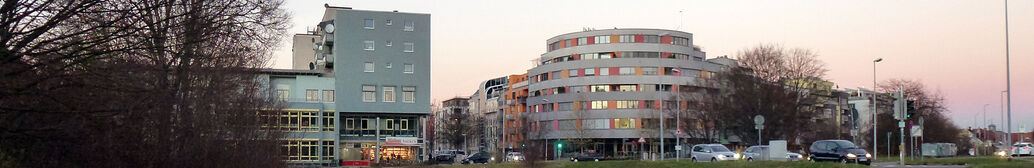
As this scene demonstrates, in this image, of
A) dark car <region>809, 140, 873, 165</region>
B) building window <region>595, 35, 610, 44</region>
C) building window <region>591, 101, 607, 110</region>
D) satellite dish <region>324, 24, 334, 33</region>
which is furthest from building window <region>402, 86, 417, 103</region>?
building window <region>595, 35, 610, 44</region>

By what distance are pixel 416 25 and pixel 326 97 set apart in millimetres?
8564

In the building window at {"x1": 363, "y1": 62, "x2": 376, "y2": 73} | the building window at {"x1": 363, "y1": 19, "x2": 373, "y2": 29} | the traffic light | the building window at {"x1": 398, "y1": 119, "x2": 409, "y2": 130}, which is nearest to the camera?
the traffic light

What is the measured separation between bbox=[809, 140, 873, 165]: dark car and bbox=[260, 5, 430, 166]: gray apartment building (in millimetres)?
34746

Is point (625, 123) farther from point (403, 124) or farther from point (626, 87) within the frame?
point (403, 124)

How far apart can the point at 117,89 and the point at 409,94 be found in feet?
212

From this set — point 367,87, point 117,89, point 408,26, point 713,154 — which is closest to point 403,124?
point 367,87

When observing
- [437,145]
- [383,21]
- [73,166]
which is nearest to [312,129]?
[383,21]

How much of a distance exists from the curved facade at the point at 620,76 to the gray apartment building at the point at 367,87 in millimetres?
33649

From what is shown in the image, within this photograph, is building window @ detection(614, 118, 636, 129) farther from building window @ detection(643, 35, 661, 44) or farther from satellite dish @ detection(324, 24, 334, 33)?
satellite dish @ detection(324, 24, 334, 33)

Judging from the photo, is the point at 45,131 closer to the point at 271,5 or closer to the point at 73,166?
the point at 73,166

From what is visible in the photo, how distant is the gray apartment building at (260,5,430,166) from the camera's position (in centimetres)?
7500

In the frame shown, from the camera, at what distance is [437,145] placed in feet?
576

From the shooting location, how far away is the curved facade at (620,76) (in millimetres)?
109938

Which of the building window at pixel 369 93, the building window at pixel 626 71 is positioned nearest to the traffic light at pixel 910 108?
the building window at pixel 369 93
